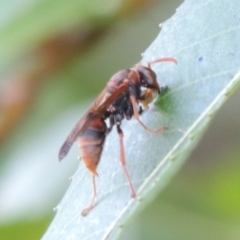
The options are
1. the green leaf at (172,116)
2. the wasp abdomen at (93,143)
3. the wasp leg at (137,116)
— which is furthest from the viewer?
the wasp abdomen at (93,143)

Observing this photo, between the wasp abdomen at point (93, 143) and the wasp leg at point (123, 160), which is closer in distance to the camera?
the wasp leg at point (123, 160)

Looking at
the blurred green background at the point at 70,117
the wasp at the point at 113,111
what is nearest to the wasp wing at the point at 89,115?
the wasp at the point at 113,111

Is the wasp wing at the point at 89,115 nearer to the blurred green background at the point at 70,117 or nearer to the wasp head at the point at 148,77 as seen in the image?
the wasp head at the point at 148,77

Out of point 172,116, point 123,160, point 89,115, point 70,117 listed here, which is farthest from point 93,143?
point 70,117

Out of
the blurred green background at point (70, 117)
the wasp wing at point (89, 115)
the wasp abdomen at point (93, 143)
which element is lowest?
the blurred green background at point (70, 117)

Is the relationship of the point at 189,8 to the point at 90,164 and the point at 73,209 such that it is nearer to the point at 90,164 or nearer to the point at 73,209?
the point at 90,164

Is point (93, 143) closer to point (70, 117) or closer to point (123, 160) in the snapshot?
point (123, 160)

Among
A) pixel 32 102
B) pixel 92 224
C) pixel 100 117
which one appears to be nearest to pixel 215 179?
pixel 100 117

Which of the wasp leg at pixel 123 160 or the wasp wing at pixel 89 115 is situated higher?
the wasp wing at pixel 89 115
